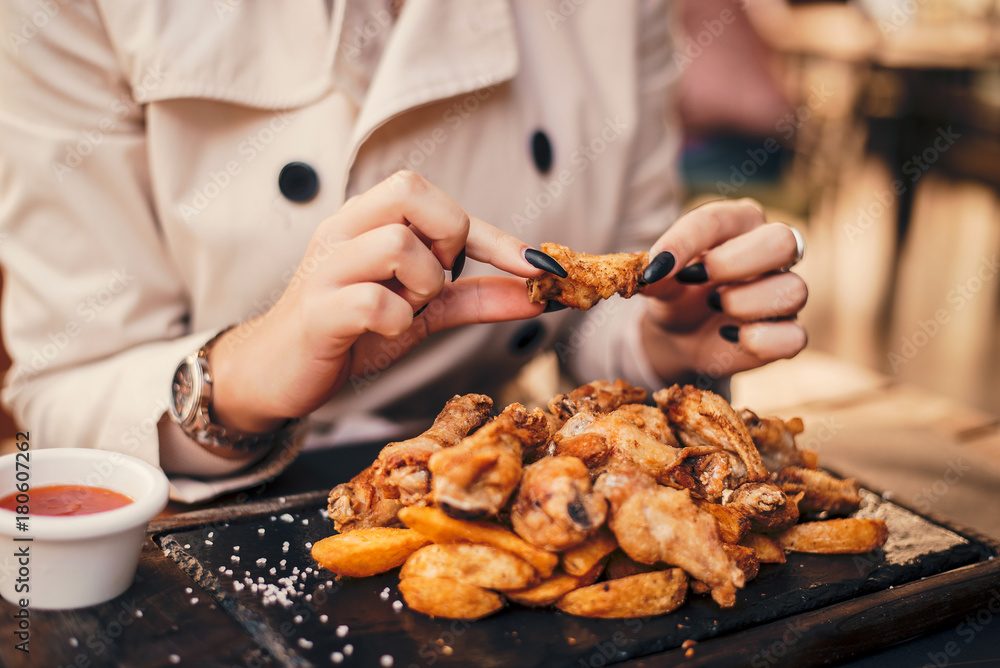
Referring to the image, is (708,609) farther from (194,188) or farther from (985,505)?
(194,188)

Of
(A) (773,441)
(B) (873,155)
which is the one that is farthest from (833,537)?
(B) (873,155)

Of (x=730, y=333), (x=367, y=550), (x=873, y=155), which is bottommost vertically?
(x=873, y=155)

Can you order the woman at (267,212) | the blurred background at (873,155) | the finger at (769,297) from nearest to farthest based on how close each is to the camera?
1. the woman at (267,212)
2. the finger at (769,297)
3. the blurred background at (873,155)

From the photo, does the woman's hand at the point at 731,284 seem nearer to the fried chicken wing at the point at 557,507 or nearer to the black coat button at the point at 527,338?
the black coat button at the point at 527,338

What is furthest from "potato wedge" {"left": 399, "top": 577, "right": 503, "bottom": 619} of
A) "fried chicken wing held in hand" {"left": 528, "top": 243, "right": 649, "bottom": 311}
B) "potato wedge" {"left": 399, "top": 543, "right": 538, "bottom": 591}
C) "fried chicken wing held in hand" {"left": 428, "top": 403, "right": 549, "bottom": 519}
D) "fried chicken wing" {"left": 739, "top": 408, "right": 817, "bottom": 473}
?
"fried chicken wing" {"left": 739, "top": 408, "right": 817, "bottom": 473}

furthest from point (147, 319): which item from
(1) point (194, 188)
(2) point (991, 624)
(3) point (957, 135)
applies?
(3) point (957, 135)

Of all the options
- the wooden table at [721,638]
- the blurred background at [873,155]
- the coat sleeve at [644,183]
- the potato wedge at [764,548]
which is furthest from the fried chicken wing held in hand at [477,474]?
the blurred background at [873,155]

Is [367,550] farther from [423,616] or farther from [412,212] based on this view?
[412,212]

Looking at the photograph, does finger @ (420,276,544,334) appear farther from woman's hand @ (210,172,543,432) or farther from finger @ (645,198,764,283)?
finger @ (645,198,764,283)

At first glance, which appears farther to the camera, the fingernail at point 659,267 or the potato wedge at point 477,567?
the fingernail at point 659,267
